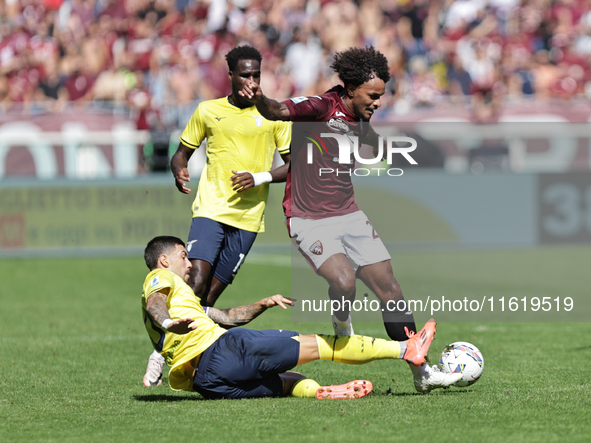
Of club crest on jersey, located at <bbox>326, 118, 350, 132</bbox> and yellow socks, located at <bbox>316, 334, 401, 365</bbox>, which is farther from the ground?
club crest on jersey, located at <bbox>326, 118, 350, 132</bbox>

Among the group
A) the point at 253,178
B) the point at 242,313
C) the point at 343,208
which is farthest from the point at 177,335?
the point at 253,178

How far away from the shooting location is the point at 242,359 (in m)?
5.29

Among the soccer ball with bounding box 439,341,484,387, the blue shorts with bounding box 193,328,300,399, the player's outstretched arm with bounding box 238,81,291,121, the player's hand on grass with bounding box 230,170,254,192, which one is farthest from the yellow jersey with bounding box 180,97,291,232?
the soccer ball with bounding box 439,341,484,387

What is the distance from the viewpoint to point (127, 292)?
1166 centimetres

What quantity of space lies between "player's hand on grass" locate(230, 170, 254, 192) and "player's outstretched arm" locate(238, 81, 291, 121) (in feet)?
3.37

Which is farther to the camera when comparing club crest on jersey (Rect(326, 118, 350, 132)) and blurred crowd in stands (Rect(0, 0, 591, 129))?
blurred crowd in stands (Rect(0, 0, 591, 129))

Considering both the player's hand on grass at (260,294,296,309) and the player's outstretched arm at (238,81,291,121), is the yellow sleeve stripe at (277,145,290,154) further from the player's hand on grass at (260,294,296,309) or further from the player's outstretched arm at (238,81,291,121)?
the player's hand on grass at (260,294,296,309)

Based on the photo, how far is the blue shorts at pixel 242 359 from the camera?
5289 mm

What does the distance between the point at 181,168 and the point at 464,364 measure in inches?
108

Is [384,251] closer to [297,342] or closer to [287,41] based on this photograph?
[297,342]

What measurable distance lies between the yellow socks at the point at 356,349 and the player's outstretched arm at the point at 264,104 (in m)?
1.49

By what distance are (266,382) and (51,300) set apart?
6237mm

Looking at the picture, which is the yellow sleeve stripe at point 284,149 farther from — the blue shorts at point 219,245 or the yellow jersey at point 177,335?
the yellow jersey at point 177,335

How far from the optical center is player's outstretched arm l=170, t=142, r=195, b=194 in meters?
6.71
